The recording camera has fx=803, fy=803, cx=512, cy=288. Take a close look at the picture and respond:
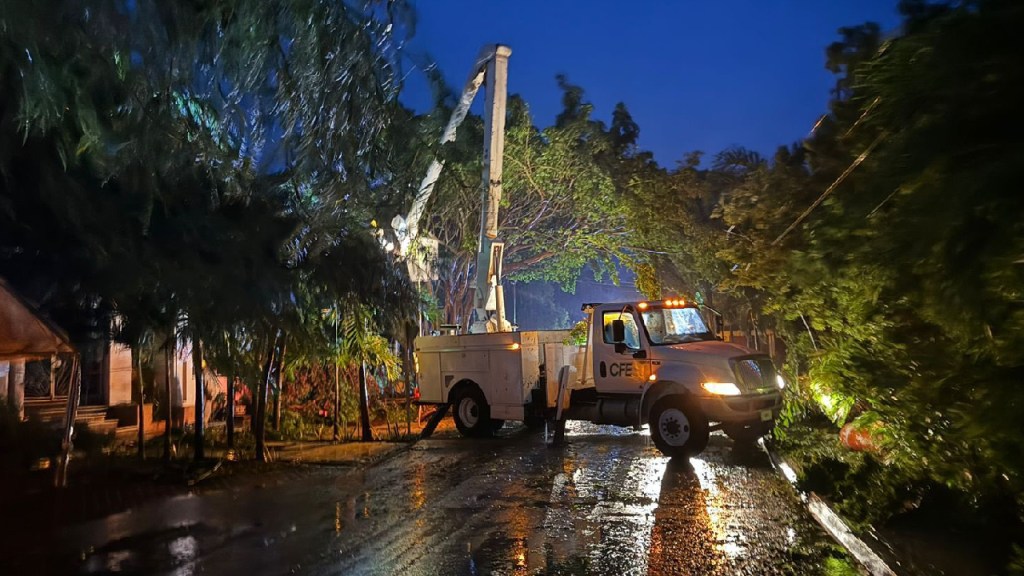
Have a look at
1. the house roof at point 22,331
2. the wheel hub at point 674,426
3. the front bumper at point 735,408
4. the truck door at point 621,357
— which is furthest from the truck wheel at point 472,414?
the house roof at point 22,331

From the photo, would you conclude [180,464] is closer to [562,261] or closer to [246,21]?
[246,21]

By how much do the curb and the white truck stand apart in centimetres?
244

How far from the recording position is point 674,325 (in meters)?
14.5

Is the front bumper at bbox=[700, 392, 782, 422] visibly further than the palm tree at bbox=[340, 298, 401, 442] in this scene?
No

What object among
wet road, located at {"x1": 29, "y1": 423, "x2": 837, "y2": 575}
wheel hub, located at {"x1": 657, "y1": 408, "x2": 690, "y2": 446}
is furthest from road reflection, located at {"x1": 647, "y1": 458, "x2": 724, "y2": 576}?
wheel hub, located at {"x1": 657, "y1": 408, "x2": 690, "y2": 446}

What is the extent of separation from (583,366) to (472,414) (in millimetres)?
3279

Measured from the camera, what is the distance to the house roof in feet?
29.2

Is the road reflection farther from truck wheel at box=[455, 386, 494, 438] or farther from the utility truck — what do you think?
truck wheel at box=[455, 386, 494, 438]

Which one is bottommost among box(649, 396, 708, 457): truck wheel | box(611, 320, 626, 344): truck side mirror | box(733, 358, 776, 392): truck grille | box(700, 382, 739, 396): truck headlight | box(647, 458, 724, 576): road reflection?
box(647, 458, 724, 576): road reflection

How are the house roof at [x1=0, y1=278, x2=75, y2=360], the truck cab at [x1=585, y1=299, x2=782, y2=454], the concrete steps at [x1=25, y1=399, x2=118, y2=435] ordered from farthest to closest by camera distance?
the concrete steps at [x1=25, y1=399, x2=118, y2=435] → the truck cab at [x1=585, y1=299, x2=782, y2=454] → the house roof at [x1=0, y1=278, x2=75, y2=360]

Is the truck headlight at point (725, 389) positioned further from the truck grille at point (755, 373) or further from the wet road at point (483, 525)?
the wet road at point (483, 525)

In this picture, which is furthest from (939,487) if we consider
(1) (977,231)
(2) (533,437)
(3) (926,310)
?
(2) (533,437)

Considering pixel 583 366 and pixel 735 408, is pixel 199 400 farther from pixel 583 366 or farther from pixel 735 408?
pixel 735 408

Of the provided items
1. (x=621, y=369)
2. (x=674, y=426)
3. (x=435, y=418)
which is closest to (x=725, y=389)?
(x=674, y=426)
